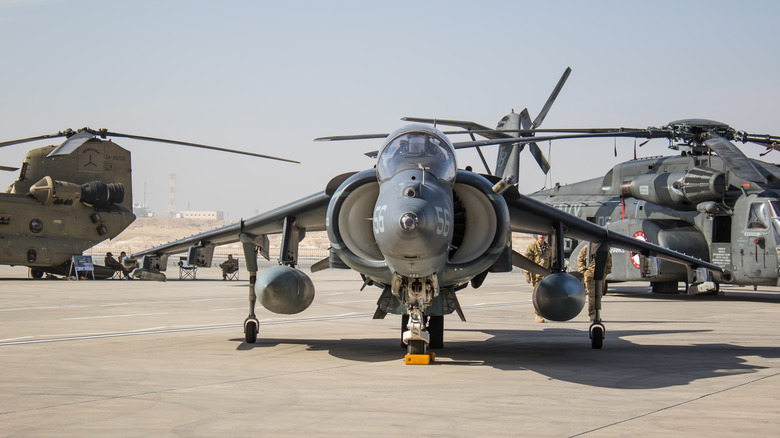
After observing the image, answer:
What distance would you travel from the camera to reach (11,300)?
21.2 meters

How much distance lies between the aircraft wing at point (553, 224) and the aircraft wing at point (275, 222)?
2.75 meters

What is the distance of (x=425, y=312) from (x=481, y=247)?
111 cm

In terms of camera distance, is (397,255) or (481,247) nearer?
(397,255)

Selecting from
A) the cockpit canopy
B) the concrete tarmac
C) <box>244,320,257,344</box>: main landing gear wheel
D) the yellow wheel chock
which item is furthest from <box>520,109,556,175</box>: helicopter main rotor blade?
the yellow wheel chock

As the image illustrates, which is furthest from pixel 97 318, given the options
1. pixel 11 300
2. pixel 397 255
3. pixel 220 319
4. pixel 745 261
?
pixel 745 261

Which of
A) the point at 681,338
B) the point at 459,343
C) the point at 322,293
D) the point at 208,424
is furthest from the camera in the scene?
the point at 322,293

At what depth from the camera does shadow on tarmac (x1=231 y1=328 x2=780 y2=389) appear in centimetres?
885

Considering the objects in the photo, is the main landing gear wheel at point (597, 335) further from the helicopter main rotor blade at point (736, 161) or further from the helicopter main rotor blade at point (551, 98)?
the helicopter main rotor blade at point (551, 98)

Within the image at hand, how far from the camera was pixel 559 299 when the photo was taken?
10.0m

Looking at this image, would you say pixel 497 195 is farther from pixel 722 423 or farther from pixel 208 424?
pixel 208 424

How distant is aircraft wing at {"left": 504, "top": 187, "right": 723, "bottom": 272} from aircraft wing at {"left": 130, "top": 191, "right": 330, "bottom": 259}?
2.75 meters

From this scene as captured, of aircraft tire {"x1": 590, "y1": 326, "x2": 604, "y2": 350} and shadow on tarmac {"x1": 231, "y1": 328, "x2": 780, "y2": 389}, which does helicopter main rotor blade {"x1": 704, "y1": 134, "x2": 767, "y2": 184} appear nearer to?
shadow on tarmac {"x1": 231, "y1": 328, "x2": 780, "y2": 389}

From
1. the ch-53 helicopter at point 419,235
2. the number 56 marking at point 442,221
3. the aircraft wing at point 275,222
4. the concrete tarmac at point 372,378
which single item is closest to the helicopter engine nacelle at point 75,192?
the concrete tarmac at point 372,378

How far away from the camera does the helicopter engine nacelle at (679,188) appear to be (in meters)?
22.6
